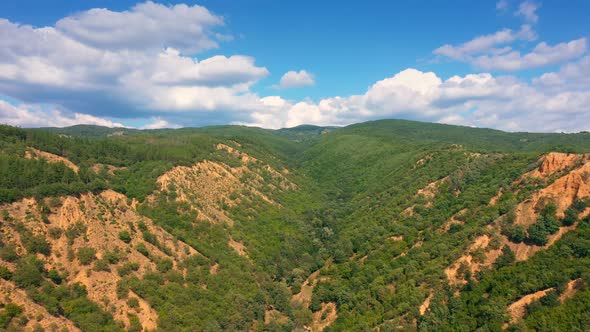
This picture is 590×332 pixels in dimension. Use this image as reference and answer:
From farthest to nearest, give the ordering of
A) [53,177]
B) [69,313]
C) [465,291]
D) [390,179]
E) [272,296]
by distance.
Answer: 1. [390,179]
2. [272,296]
3. [53,177]
4. [465,291]
5. [69,313]

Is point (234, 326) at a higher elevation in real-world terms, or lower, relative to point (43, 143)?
lower

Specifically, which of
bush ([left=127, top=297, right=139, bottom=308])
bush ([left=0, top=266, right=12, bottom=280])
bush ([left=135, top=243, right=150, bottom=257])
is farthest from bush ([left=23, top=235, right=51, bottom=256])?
bush ([left=135, top=243, right=150, bottom=257])

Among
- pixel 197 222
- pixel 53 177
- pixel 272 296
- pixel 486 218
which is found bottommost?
pixel 272 296

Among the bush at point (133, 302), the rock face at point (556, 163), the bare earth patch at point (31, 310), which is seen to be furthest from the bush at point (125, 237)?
the rock face at point (556, 163)

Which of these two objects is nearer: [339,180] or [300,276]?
[300,276]

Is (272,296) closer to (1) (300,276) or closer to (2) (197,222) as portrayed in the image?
(1) (300,276)

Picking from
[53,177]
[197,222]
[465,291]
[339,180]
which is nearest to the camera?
[465,291]

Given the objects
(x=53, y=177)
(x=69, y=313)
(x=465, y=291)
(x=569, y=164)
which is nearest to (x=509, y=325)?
(x=465, y=291)
